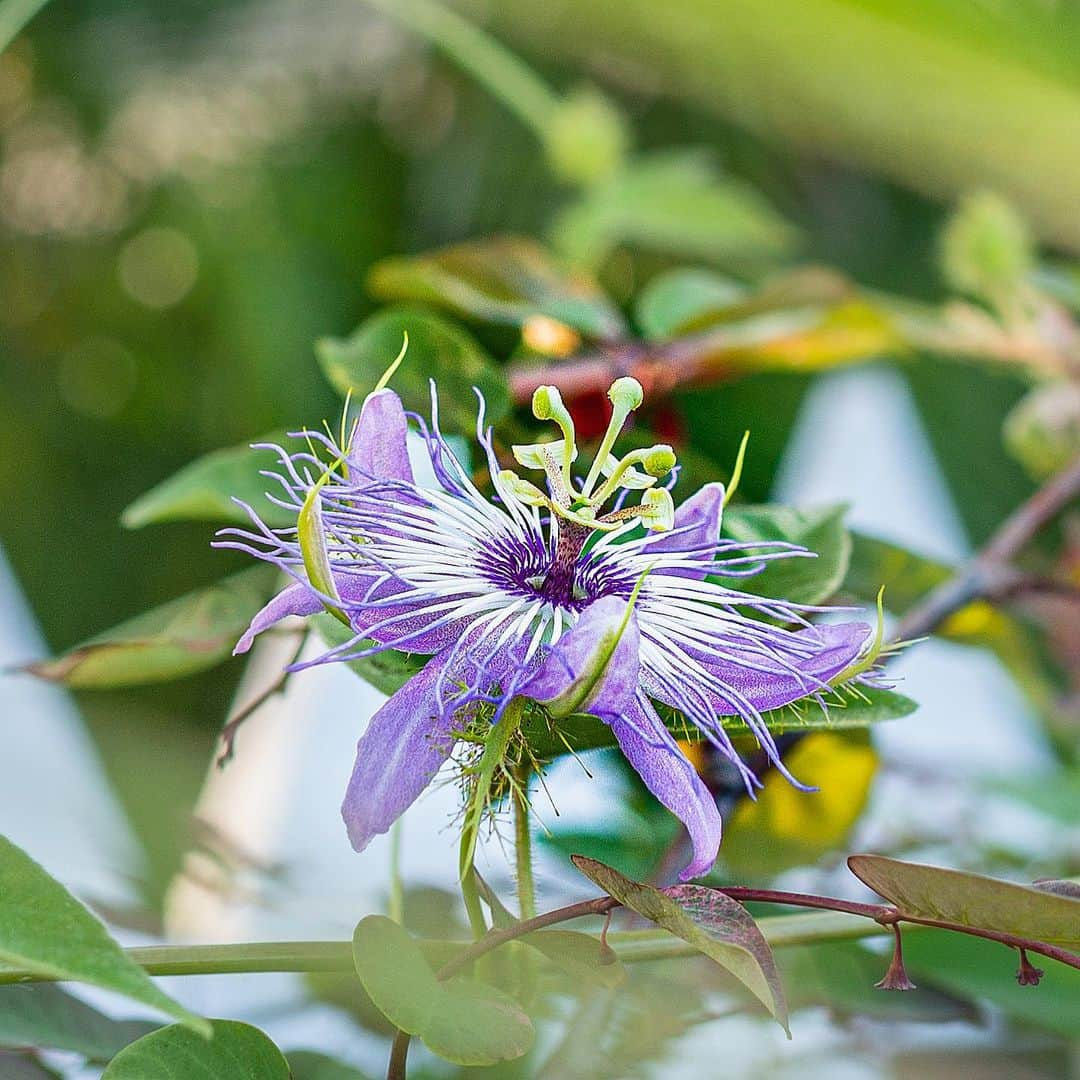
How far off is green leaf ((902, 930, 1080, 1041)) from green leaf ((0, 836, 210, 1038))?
0.24 meters

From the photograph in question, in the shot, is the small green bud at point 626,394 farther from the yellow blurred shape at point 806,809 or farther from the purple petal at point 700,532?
the yellow blurred shape at point 806,809

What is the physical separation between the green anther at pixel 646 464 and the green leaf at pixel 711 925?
0.22 feet

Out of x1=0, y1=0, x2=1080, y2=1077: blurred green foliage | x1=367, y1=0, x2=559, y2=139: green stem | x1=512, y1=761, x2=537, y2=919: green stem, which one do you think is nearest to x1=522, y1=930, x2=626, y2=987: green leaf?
x1=512, y1=761, x2=537, y2=919: green stem

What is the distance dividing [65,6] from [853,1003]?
679mm

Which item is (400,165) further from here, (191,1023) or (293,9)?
(191,1023)

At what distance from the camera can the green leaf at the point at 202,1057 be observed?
0.19 meters

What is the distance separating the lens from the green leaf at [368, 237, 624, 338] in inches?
15.1

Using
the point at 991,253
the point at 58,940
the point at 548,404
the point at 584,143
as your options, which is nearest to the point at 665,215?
the point at 584,143

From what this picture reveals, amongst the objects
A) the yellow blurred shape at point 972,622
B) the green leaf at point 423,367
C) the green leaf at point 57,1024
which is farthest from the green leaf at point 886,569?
the green leaf at point 57,1024

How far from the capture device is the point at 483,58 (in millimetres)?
709

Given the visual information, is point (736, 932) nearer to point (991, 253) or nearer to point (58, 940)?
point (58, 940)

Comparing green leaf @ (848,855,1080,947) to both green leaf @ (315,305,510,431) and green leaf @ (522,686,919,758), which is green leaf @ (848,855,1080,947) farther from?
green leaf @ (315,305,510,431)

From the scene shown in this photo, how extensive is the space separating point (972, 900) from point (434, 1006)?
89 mm

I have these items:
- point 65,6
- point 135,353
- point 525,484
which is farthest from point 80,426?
point 525,484
